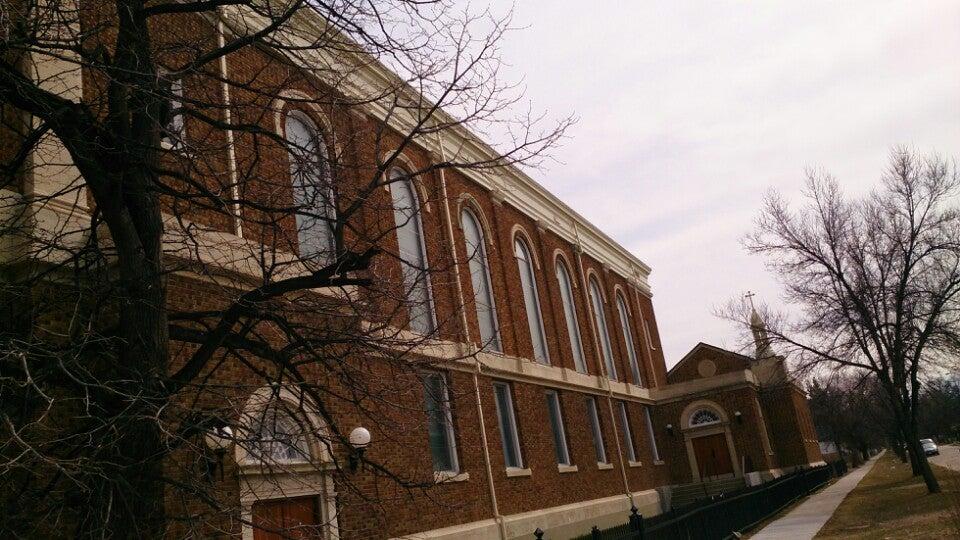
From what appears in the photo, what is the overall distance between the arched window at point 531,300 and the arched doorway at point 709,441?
14.2 m

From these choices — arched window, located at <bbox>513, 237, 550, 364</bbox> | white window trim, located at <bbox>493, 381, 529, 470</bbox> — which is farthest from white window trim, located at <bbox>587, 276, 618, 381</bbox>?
white window trim, located at <bbox>493, 381, 529, 470</bbox>

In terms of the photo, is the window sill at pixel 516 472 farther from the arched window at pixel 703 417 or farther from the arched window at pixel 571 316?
the arched window at pixel 703 417

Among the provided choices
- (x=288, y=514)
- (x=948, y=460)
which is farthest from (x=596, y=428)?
(x=948, y=460)

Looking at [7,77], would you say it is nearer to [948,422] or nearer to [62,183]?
[62,183]

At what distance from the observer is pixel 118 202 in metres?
6.85

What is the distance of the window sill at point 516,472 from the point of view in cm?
1894

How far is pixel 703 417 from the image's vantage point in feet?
118

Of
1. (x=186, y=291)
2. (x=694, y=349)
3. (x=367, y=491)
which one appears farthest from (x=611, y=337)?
(x=186, y=291)

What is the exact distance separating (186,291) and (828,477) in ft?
132

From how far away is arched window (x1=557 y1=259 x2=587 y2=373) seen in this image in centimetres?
2655

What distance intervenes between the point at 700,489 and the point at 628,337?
705cm

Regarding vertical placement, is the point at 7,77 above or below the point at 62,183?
below

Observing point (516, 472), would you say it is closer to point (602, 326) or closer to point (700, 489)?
point (602, 326)

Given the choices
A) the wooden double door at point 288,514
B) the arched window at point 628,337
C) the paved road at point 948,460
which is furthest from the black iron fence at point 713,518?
the paved road at point 948,460
